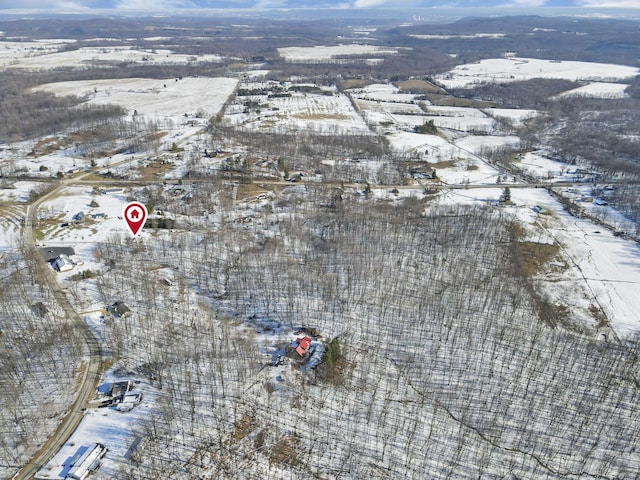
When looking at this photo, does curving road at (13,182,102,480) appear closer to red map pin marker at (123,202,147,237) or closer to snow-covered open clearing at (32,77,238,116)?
red map pin marker at (123,202,147,237)

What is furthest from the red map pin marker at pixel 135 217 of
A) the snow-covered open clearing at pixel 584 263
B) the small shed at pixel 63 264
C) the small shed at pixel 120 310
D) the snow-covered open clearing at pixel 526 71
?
the snow-covered open clearing at pixel 526 71

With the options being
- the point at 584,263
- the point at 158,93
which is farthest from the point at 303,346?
the point at 158,93

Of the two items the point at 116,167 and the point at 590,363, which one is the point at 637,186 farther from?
the point at 116,167

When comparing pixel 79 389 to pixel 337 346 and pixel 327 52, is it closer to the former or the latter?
pixel 337 346

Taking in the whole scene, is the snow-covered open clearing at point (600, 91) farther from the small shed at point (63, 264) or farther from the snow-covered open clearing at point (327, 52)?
the small shed at point (63, 264)

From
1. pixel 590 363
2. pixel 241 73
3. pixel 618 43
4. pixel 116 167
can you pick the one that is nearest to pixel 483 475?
pixel 590 363

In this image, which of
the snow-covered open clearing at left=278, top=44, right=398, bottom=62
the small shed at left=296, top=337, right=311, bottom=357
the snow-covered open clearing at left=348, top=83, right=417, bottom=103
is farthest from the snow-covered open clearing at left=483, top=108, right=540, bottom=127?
the snow-covered open clearing at left=278, top=44, right=398, bottom=62

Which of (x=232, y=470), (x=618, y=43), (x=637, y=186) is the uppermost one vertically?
(x=618, y=43)
